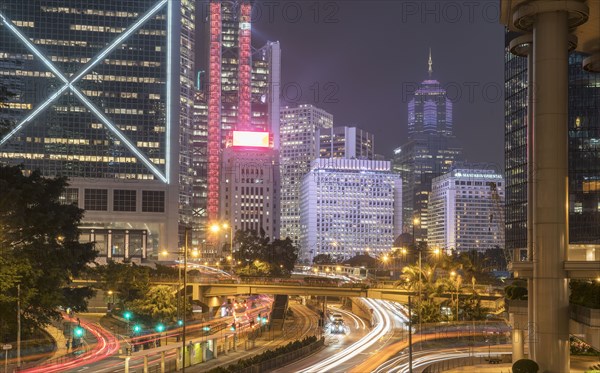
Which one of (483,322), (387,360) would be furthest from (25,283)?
(483,322)

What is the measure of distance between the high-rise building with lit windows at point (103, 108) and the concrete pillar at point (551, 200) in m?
129

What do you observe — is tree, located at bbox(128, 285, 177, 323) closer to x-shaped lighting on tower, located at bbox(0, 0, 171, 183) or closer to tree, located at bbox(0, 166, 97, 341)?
tree, located at bbox(0, 166, 97, 341)

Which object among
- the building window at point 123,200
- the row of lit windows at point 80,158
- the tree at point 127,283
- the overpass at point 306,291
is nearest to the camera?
the tree at point 127,283

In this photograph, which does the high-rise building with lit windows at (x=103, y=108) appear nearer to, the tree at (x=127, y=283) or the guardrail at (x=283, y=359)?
the tree at (x=127, y=283)

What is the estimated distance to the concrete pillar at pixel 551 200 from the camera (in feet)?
157

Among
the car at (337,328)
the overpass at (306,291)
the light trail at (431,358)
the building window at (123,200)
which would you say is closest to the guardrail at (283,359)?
the light trail at (431,358)

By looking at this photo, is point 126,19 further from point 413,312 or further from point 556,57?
point 556,57

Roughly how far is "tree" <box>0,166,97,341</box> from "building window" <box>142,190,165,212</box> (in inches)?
3854

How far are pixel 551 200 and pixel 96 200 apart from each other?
134733 millimetres

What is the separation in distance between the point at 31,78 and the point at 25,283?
114 meters

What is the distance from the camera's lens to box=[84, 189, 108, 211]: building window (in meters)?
168

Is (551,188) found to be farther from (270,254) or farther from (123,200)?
(270,254)

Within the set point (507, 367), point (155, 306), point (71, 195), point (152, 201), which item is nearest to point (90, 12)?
point (71, 195)

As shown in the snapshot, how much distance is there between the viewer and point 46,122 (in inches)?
6614
